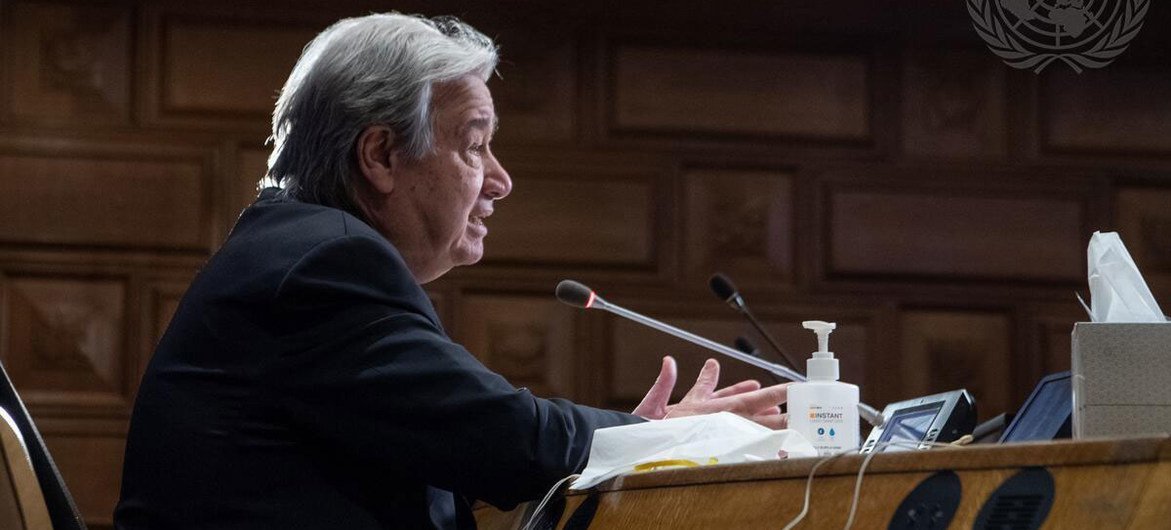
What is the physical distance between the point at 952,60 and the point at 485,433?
3.85 m

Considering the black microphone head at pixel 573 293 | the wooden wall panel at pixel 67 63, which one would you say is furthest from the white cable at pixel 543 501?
the wooden wall panel at pixel 67 63

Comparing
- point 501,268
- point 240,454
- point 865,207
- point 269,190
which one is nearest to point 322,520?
point 240,454

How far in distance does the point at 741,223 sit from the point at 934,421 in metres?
3.10

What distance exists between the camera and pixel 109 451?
15.0ft

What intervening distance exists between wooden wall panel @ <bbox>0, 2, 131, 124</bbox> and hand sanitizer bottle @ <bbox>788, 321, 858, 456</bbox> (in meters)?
3.49

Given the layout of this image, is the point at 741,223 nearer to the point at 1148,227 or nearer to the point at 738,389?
the point at 1148,227

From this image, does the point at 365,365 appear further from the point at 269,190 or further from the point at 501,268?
the point at 501,268

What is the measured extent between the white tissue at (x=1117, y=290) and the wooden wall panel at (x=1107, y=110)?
3728 mm

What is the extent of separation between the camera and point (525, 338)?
4.75 m

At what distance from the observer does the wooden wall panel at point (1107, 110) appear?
16.4ft

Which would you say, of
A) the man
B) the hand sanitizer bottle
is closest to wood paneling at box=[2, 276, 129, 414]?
the man

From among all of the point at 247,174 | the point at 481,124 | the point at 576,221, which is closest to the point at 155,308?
the point at 247,174

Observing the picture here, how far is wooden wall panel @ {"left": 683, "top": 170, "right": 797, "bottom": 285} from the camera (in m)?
4.87

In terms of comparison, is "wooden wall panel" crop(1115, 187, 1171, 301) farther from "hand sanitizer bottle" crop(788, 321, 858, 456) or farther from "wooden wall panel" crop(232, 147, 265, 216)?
"hand sanitizer bottle" crop(788, 321, 858, 456)
